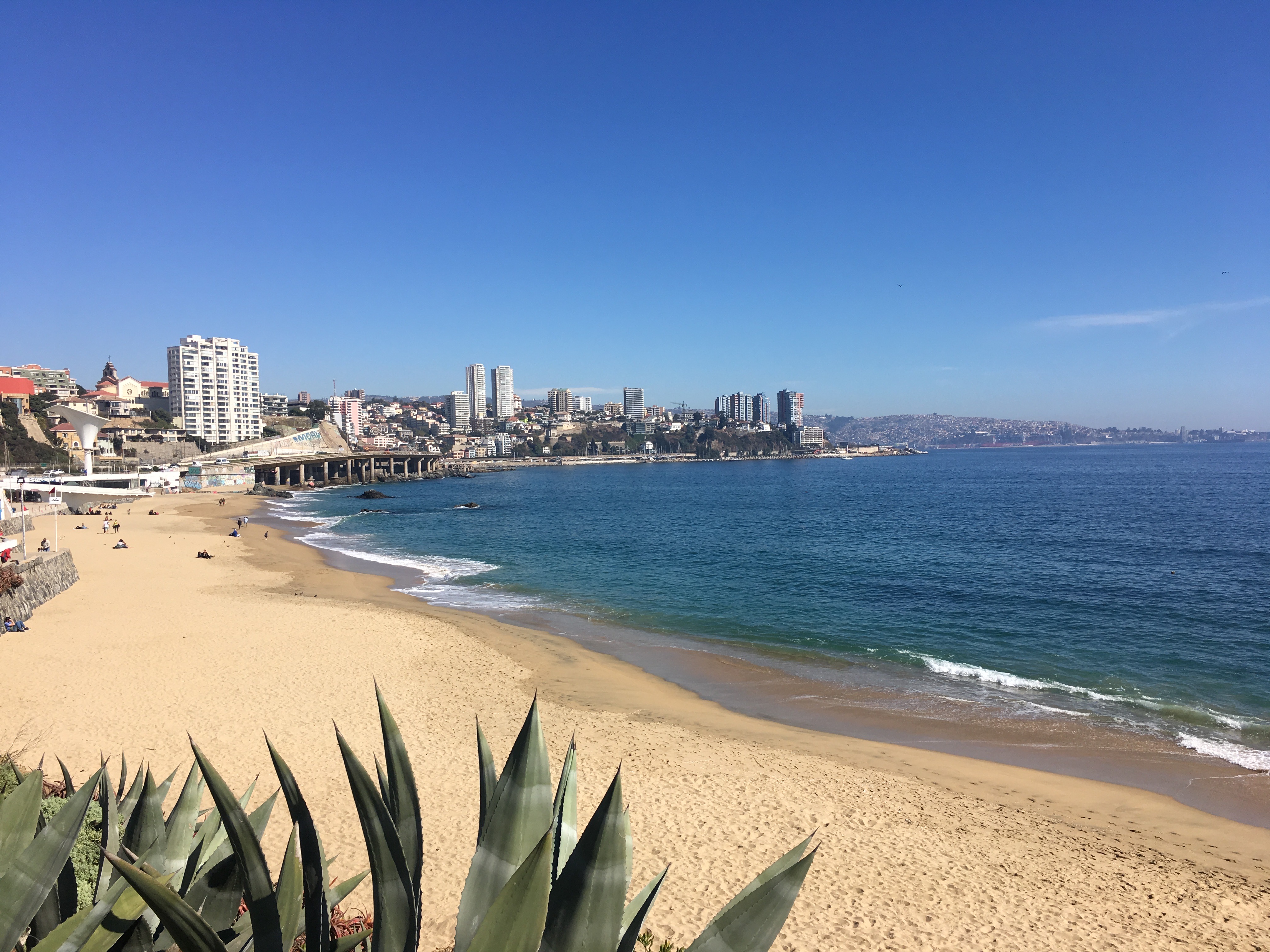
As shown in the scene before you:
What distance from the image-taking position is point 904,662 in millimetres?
17406

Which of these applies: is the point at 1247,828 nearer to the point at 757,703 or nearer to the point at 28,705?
the point at 757,703

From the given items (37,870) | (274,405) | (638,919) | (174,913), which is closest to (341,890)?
(37,870)

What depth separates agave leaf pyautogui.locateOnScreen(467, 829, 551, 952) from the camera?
1.71m

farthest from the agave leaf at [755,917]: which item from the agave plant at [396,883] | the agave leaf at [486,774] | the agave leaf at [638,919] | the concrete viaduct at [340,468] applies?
the concrete viaduct at [340,468]

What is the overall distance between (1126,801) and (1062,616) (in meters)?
13.1

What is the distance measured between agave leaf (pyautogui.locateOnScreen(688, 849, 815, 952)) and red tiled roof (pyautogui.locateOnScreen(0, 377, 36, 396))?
110437 mm

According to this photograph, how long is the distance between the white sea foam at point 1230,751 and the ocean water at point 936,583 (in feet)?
0.17

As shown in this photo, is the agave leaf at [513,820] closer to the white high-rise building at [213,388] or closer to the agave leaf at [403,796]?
the agave leaf at [403,796]

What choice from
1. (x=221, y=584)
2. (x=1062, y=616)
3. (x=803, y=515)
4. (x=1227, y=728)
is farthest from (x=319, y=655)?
(x=803, y=515)

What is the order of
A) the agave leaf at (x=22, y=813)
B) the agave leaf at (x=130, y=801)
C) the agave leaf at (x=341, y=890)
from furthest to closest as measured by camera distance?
the agave leaf at (x=130, y=801), the agave leaf at (x=341, y=890), the agave leaf at (x=22, y=813)

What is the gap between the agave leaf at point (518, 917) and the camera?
1711mm

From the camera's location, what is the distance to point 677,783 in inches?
396

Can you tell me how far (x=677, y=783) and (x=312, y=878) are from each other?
333 inches

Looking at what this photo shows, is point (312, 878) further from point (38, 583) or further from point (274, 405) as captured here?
point (274, 405)
